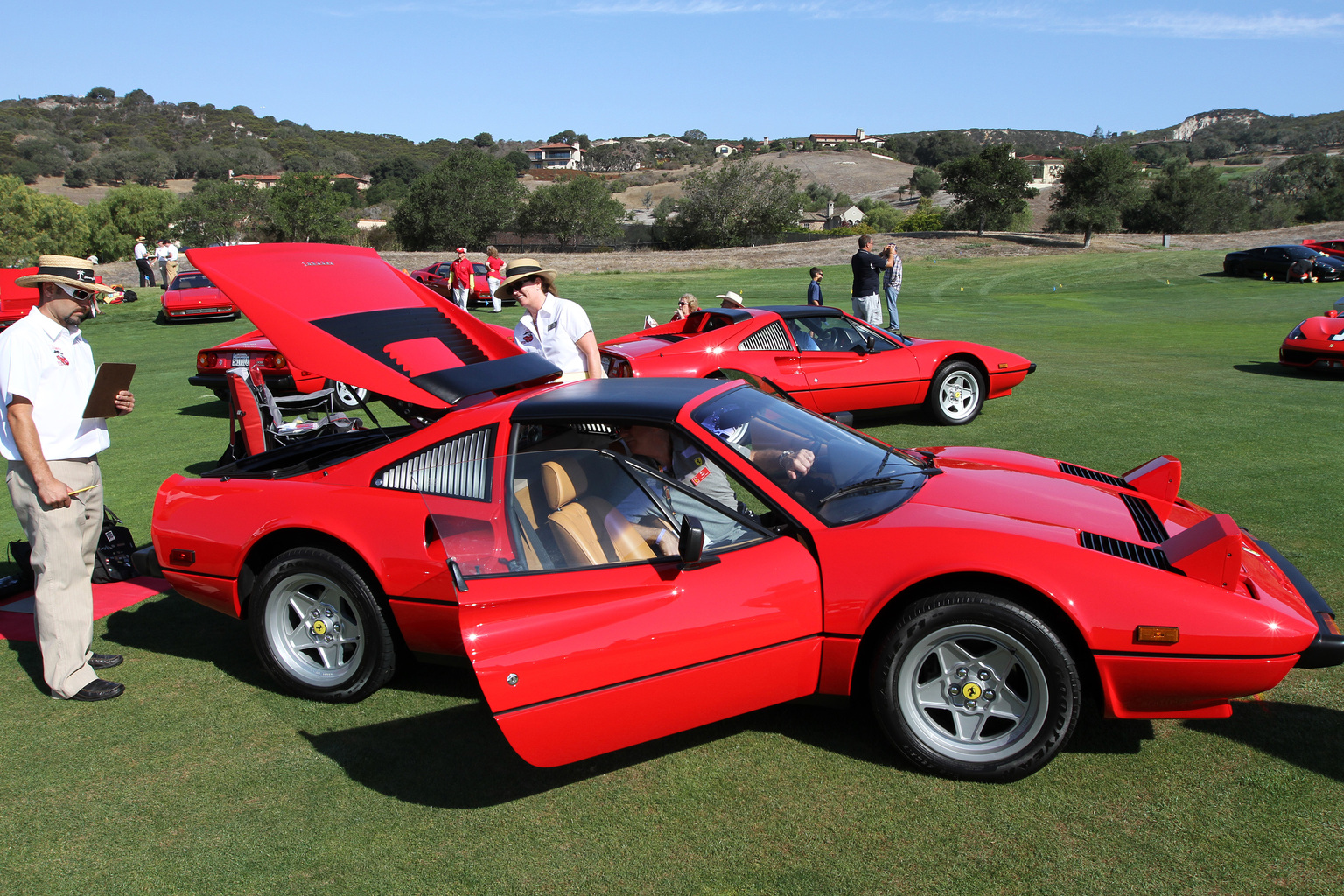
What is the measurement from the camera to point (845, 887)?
257cm

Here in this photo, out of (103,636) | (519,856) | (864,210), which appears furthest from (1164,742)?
(864,210)

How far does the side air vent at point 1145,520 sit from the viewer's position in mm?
3294

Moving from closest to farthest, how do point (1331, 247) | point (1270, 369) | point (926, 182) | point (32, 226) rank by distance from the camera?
point (1270, 369), point (1331, 247), point (32, 226), point (926, 182)

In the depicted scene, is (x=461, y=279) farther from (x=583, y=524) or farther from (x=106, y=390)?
(x=583, y=524)

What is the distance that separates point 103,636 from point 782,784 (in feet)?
12.7

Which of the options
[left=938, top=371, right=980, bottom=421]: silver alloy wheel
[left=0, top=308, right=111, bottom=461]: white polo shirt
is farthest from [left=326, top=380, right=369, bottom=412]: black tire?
[left=938, top=371, right=980, bottom=421]: silver alloy wheel

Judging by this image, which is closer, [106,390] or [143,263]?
[106,390]

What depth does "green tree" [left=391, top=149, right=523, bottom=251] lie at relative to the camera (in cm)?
6819

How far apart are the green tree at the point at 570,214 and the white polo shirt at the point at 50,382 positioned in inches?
2729

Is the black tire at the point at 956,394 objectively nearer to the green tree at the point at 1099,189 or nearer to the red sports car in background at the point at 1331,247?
the red sports car in background at the point at 1331,247

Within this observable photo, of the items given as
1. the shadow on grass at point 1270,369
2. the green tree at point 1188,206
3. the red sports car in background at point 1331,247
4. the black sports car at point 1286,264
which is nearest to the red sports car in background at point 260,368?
the shadow on grass at point 1270,369

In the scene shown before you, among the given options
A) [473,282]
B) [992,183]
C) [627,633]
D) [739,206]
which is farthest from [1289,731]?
[739,206]

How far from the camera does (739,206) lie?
222ft

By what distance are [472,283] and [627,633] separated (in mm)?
22450
